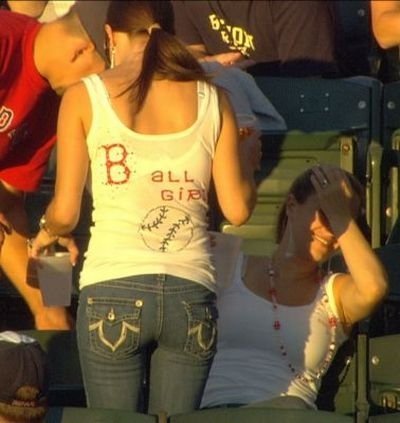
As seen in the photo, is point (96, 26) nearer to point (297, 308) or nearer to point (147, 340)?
point (297, 308)

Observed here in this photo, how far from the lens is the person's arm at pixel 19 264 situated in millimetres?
5461

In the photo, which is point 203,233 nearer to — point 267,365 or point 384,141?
point 267,365

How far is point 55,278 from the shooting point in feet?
16.4

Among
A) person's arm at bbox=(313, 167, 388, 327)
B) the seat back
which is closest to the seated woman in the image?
person's arm at bbox=(313, 167, 388, 327)

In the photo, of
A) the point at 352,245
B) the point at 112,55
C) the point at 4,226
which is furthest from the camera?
the point at 4,226

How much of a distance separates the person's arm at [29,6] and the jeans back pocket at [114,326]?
3.03m

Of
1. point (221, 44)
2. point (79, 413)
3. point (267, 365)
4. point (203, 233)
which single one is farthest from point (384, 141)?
point (79, 413)

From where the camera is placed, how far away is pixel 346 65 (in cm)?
710

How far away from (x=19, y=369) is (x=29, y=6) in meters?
3.46

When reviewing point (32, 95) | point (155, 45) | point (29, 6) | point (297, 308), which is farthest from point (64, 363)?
point (29, 6)

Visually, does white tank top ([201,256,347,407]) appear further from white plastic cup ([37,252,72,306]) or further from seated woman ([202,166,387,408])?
white plastic cup ([37,252,72,306])

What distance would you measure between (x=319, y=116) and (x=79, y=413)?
2.25m

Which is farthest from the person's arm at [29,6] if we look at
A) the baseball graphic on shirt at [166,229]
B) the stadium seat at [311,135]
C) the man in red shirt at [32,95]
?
the baseball graphic on shirt at [166,229]

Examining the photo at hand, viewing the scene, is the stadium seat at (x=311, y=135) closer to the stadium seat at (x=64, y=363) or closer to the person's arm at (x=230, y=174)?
the stadium seat at (x=64, y=363)
